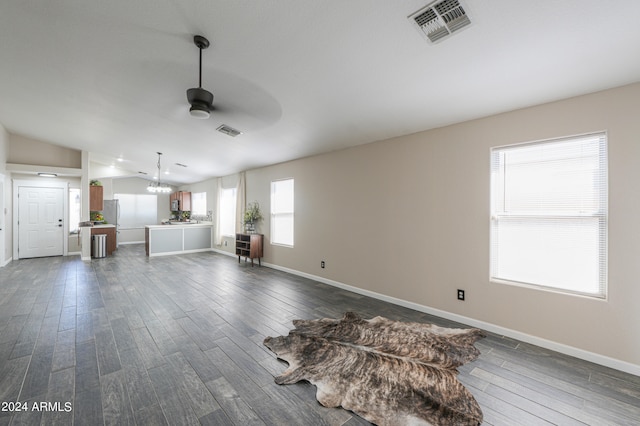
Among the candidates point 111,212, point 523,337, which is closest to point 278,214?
point 523,337

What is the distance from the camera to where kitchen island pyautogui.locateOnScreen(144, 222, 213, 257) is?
7.58 m

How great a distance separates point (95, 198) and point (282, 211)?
6.41 metres

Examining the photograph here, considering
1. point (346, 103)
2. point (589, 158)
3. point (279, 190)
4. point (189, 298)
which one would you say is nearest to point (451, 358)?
point (589, 158)

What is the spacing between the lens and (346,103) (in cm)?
310

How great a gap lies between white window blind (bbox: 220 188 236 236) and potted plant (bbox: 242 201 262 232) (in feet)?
4.41

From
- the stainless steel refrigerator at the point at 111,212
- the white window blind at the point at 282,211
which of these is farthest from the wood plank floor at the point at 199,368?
the stainless steel refrigerator at the point at 111,212

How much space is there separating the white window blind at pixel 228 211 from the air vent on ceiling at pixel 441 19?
6980 mm

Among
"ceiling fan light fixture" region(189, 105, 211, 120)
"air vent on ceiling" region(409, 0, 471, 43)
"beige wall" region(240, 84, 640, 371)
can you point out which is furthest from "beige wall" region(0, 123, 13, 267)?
"air vent on ceiling" region(409, 0, 471, 43)

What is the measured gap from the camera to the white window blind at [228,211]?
8.11m

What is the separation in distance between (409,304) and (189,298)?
10.9 ft

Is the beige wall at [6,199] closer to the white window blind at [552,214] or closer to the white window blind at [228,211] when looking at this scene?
the white window blind at [228,211]

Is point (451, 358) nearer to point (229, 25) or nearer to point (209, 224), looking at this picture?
point (229, 25)

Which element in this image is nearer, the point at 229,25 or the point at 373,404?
the point at 373,404

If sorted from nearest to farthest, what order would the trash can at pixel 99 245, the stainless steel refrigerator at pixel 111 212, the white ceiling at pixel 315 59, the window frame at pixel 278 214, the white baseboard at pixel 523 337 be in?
1. the white ceiling at pixel 315 59
2. the white baseboard at pixel 523 337
3. the window frame at pixel 278 214
4. the trash can at pixel 99 245
5. the stainless steel refrigerator at pixel 111 212
